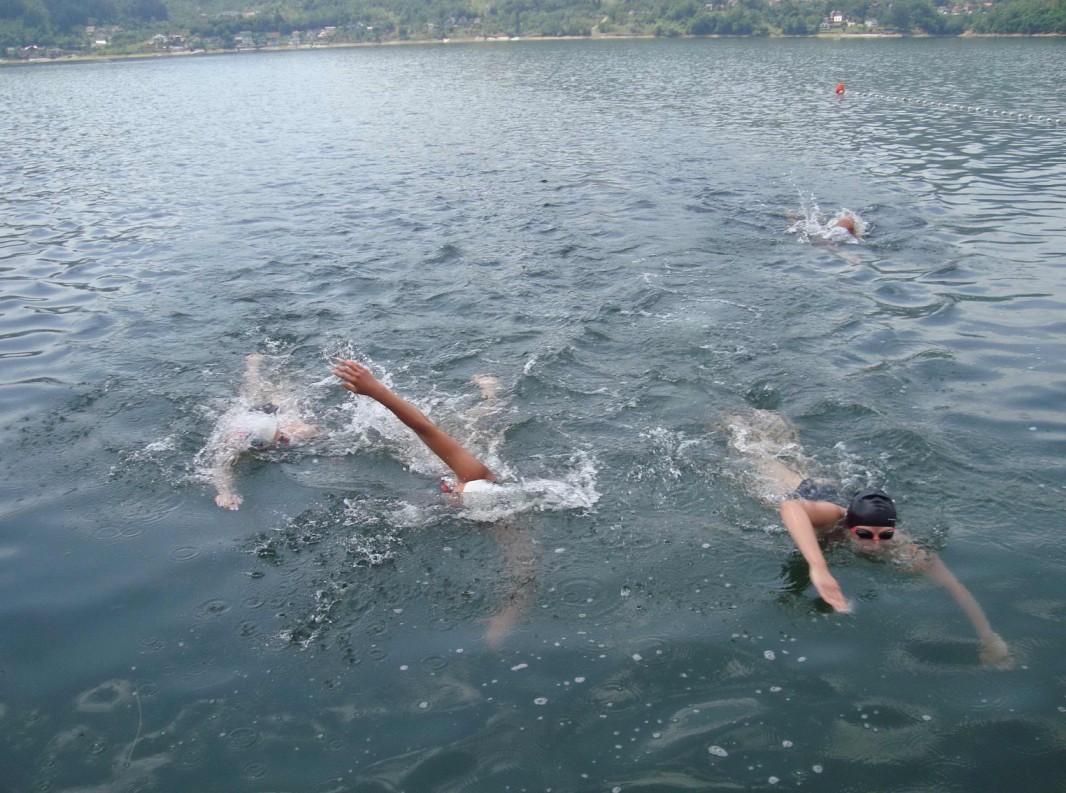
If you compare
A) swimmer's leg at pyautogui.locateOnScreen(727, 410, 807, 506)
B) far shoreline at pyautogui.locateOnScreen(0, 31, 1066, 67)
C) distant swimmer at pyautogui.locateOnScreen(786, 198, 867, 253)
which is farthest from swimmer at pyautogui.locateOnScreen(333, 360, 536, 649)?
far shoreline at pyautogui.locateOnScreen(0, 31, 1066, 67)

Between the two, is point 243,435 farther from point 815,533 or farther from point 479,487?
point 815,533

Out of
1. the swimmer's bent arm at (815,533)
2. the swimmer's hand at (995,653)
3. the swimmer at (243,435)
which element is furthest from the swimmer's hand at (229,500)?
the swimmer's hand at (995,653)

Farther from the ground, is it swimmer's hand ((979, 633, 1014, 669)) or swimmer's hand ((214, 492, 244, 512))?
swimmer's hand ((214, 492, 244, 512))

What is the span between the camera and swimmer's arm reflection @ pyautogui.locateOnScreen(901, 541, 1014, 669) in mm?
6168

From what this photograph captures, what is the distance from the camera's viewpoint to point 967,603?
6.70 m

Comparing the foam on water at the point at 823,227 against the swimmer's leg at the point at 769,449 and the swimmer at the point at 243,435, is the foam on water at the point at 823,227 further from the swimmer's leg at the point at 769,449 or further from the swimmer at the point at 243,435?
the swimmer at the point at 243,435

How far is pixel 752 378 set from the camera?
34.2 feet

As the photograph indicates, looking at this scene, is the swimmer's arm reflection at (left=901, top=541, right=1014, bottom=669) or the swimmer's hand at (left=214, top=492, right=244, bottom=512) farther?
the swimmer's hand at (left=214, top=492, right=244, bottom=512)

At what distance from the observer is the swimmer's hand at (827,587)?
6320mm

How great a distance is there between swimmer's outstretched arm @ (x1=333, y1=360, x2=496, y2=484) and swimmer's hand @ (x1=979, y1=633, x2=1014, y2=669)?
4502 millimetres

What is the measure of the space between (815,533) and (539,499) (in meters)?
2.66

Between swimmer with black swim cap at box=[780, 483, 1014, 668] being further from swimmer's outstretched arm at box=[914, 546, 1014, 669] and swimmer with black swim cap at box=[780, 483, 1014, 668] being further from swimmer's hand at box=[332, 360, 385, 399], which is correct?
swimmer's hand at box=[332, 360, 385, 399]

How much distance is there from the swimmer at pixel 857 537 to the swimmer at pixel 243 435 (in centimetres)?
545

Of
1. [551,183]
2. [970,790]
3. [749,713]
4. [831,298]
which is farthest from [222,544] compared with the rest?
[551,183]
